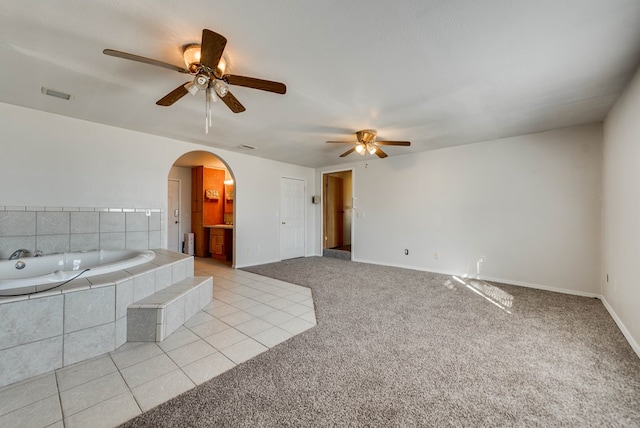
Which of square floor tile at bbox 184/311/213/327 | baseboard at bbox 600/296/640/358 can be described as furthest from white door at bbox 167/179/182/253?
baseboard at bbox 600/296/640/358

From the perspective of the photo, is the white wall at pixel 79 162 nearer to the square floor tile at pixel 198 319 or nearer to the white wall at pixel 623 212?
the square floor tile at pixel 198 319

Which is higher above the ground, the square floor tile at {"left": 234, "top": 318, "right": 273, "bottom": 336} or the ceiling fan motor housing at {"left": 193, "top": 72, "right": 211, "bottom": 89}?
the ceiling fan motor housing at {"left": 193, "top": 72, "right": 211, "bottom": 89}

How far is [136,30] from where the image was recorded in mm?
1748

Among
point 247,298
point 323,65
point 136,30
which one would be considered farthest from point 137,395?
point 323,65

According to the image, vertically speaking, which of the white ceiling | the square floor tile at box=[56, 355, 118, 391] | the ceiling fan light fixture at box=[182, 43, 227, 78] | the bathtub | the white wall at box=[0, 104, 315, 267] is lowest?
the square floor tile at box=[56, 355, 118, 391]

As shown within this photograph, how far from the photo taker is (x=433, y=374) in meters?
1.81

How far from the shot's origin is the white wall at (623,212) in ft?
7.36

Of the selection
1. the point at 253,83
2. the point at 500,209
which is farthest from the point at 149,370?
the point at 500,209

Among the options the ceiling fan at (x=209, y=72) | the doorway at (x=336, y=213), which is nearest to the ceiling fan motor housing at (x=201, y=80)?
the ceiling fan at (x=209, y=72)

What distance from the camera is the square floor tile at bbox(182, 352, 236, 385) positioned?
1.78m

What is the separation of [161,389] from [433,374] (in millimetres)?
1798

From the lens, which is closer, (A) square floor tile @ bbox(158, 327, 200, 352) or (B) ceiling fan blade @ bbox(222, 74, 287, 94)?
(B) ceiling fan blade @ bbox(222, 74, 287, 94)

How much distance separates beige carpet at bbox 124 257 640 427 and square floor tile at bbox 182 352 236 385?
2.9 inches

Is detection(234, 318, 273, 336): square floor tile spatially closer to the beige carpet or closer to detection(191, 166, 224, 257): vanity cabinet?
the beige carpet
